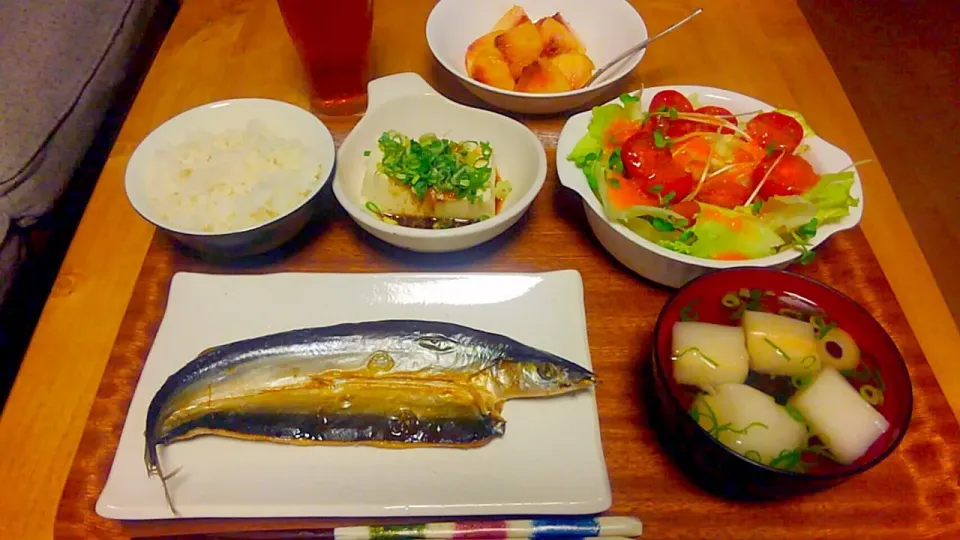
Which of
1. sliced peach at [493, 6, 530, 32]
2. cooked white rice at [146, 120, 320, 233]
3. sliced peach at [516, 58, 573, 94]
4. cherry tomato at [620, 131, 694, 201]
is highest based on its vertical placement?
cooked white rice at [146, 120, 320, 233]

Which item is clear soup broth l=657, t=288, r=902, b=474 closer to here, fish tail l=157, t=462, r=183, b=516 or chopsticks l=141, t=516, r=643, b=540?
chopsticks l=141, t=516, r=643, b=540

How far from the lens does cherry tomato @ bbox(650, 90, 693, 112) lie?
1.21 metres

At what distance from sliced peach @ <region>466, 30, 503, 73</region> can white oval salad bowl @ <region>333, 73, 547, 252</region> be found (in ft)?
0.49

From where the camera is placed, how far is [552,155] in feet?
4.32

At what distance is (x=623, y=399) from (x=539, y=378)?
0.47 ft

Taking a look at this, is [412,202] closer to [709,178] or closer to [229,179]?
[229,179]

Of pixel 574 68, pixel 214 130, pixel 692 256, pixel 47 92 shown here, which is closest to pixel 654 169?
pixel 692 256

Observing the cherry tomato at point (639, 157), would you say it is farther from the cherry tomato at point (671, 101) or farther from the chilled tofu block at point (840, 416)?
the chilled tofu block at point (840, 416)

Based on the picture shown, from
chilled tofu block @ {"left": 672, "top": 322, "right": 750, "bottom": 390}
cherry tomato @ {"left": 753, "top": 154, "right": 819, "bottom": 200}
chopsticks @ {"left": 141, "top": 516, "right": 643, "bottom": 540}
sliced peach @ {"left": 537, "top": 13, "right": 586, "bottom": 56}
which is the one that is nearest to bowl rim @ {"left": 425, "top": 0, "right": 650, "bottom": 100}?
sliced peach @ {"left": 537, "top": 13, "right": 586, "bottom": 56}

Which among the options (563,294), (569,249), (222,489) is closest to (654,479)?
(563,294)

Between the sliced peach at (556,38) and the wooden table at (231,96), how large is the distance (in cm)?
15

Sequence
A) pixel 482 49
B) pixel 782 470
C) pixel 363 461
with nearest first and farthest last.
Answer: pixel 782 470 < pixel 363 461 < pixel 482 49

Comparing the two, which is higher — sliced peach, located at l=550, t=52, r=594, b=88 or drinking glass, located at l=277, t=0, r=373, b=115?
drinking glass, located at l=277, t=0, r=373, b=115

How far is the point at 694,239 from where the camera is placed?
41.8 inches
